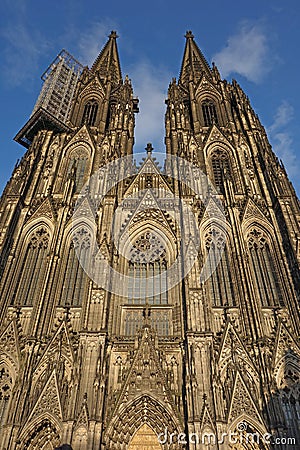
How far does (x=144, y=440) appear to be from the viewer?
16125 mm

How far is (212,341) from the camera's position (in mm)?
17297

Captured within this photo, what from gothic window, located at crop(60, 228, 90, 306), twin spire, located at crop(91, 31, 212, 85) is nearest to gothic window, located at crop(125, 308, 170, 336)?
gothic window, located at crop(60, 228, 90, 306)

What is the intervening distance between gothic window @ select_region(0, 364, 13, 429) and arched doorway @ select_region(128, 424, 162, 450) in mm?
5061

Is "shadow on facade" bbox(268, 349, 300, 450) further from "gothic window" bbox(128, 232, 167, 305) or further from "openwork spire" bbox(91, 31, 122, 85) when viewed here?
"openwork spire" bbox(91, 31, 122, 85)

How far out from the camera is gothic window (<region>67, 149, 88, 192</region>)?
26.1 m

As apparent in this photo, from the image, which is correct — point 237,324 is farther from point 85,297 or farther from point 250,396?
point 85,297

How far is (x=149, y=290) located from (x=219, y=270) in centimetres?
375

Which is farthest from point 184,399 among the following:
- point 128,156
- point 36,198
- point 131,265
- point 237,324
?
point 128,156

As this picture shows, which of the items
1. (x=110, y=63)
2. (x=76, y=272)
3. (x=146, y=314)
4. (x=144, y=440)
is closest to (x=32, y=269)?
(x=76, y=272)

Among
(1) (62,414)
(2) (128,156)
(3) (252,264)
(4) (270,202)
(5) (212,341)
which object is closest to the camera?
(1) (62,414)

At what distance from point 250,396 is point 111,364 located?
18.8ft

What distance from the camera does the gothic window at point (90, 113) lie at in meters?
31.8

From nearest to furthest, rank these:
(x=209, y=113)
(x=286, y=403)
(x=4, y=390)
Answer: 1. (x=286, y=403)
2. (x=4, y=390)
3. (x=209, y=113)

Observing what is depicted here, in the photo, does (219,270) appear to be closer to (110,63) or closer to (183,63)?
(110,63)
